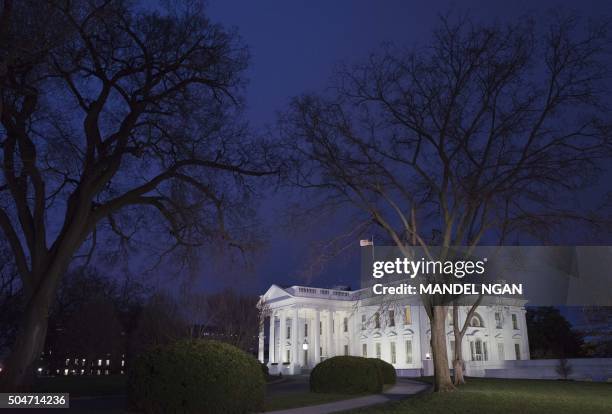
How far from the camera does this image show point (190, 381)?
1057 centimetres

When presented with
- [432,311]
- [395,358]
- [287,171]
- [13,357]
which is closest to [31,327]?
[13,357]

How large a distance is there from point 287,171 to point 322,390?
8857 millimetres

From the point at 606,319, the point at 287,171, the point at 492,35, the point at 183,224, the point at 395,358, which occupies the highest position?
the point at 492,35

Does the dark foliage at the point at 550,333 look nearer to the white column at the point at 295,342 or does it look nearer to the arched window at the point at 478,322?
the arched window at the point at 478,322

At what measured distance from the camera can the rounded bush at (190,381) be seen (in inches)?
412

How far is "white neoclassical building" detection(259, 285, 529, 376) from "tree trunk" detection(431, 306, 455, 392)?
1441 inches

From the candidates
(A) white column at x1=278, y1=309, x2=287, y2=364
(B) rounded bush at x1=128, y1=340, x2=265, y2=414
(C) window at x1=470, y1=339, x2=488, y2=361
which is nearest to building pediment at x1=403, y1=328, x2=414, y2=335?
(C) window at x1=470, y1=339, x2=488, y2=361

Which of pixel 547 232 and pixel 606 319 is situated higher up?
pixel 547 232

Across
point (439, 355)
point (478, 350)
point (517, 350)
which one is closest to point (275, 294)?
point (478, 350)

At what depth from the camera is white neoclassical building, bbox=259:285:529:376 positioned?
58.5m

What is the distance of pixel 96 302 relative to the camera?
5375cm

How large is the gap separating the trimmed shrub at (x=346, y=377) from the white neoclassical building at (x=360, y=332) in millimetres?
33820

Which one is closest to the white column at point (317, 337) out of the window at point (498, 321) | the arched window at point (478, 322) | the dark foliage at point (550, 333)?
the arched window at point (478, 322)

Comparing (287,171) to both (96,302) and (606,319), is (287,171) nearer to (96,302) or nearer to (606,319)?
(606,319)
